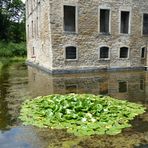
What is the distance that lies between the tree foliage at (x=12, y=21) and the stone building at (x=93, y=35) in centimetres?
2904

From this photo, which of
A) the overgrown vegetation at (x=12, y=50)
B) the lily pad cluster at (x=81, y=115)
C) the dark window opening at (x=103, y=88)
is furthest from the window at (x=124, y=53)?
the overgrown vegetation at (x=12, y=50)

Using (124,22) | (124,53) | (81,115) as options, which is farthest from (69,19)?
(81,115)

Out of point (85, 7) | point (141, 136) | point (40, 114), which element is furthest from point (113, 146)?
point (85, 7)

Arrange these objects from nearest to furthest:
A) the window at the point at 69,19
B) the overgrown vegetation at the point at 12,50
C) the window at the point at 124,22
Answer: the window at the point at 69,19 < the window at the point at 124,22 < the overgrown vegetation at the point at 12,50

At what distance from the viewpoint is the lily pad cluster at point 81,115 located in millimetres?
6957

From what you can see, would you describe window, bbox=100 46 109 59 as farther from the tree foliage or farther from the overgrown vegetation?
the tree foliage

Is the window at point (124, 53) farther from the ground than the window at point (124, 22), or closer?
closer

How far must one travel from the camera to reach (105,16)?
71.0ft

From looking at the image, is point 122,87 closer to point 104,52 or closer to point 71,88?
point 71,88

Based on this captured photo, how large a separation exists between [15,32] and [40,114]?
156 feet

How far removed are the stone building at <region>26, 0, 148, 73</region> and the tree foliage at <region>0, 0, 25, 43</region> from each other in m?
29.0

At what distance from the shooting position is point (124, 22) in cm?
2250

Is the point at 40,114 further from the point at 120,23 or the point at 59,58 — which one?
the point at 120,23

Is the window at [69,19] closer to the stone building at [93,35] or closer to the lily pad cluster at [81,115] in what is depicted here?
the stone building at [93,35]
